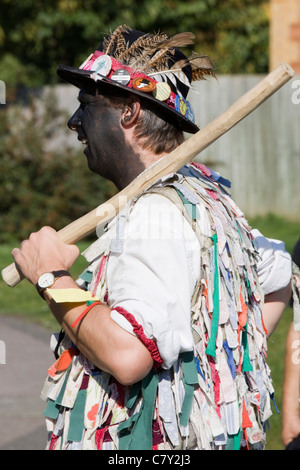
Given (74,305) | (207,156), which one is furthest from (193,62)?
(207,156)

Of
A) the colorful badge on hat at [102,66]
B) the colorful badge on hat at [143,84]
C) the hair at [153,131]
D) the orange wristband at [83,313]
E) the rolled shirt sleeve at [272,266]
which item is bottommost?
the rolled shirt sleeve at [272,266]

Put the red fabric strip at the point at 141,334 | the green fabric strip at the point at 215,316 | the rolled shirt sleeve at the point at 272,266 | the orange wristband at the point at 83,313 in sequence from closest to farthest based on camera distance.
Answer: the red fabric strip at the point at 141,334 → the orange wristband at the point at 83,313 → the green fabric strip at the point at 215,316 → the rolled shirt sleeve at the point at 272,266

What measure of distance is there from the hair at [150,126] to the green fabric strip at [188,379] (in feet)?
2.18

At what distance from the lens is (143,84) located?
8.05 ft

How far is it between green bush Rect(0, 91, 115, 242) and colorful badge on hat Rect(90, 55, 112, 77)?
8876 millimetres

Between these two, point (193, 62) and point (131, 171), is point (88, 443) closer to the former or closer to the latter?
point (131, 171)

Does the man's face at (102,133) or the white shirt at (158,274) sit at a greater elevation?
the man's face at (102,133)

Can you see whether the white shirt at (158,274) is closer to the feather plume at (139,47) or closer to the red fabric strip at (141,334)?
the red fabric strip at (141,334)

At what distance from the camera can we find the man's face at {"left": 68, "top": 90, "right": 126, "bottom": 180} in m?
2.50

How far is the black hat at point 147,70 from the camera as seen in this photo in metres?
2.46

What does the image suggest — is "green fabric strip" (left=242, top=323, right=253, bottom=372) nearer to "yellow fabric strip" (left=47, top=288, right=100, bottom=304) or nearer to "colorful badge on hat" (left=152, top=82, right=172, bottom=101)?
"yellow fabric strip" (left=47, top=288, right=100, bottom=304)

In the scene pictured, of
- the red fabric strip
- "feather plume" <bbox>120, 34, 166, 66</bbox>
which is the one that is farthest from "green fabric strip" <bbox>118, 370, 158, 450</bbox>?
"feather plume" <bbox>120, 34, 166, 66</bbox>

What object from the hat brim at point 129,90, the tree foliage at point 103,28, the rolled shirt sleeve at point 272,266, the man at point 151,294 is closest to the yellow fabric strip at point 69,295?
the man at point 151,294
